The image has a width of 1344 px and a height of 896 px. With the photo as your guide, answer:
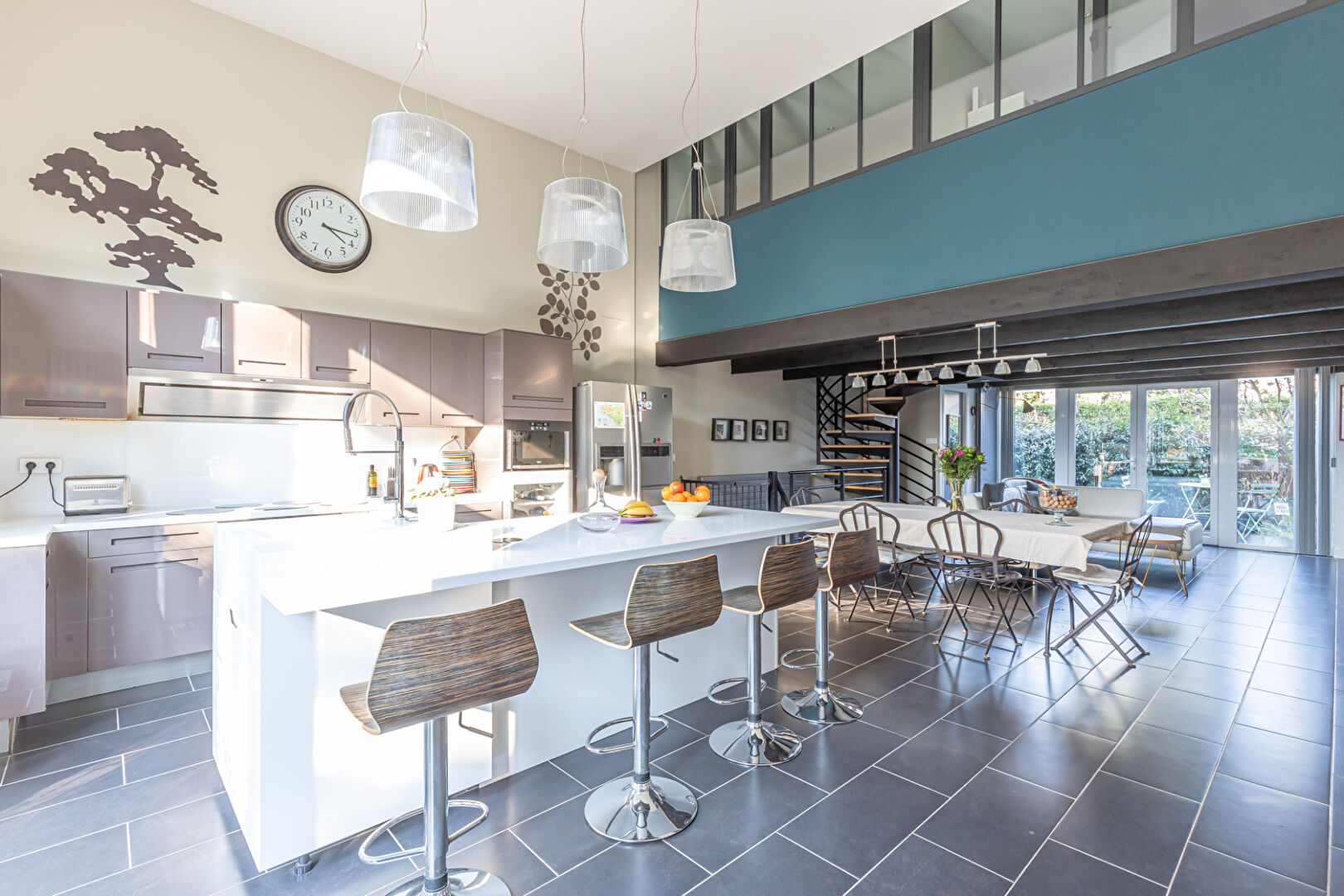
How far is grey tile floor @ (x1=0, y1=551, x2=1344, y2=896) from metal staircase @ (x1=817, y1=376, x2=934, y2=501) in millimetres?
5204

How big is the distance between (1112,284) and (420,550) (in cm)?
386

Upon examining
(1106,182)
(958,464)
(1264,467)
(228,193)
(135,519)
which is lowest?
(135,519)

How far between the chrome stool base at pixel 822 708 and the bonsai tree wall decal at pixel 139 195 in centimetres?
453

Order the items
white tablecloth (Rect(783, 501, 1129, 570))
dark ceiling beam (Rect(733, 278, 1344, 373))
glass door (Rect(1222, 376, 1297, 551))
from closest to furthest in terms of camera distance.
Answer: dark ceiling beam (Rect(733, 278, 1344, 373)), white tablecloth (Rect(783, 501, 1129, 570)), glass door (Rect(1222, 376, 1297, 551))

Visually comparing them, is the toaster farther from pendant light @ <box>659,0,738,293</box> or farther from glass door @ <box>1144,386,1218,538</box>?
glass door @ <box>1144,386,1218,538</box>

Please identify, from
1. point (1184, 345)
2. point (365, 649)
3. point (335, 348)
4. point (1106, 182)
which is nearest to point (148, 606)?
point (335, 348)

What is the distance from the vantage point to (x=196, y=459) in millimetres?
3887

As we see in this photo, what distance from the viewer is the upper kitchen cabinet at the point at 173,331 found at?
343 cm

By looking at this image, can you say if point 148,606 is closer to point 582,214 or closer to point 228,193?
point 228,193

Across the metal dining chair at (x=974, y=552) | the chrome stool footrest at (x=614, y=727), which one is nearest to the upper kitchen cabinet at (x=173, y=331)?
the chrome stool footrest at (x=614, y=727)

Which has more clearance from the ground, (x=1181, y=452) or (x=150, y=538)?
(x=1181, y=452)

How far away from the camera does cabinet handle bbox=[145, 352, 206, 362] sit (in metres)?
3.47

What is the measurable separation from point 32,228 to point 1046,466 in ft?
40.7

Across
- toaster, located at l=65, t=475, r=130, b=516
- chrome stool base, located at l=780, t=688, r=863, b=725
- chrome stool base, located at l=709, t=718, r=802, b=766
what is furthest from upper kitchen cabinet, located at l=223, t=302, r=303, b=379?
chrome stool base, located at l=780, t=688, r=863, b=725
